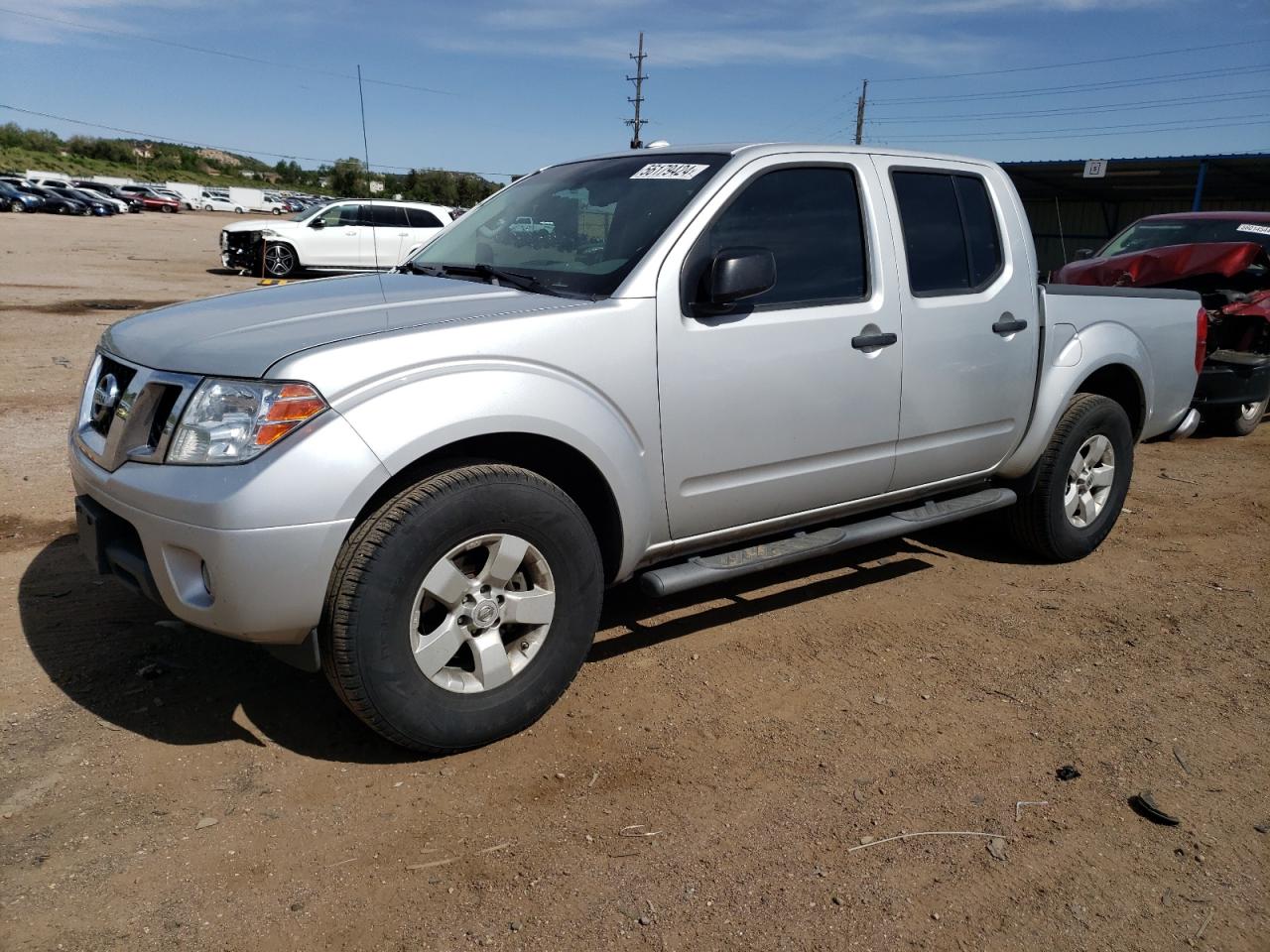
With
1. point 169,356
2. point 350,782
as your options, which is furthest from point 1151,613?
point 169,356

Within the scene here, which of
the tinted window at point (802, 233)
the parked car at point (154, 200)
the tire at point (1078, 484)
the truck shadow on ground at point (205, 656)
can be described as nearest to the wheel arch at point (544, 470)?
the truck shadow on ground at point (205, 656)

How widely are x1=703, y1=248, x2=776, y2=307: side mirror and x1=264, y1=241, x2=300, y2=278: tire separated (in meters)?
17.8

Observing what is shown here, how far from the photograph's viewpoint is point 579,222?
12.6 ft

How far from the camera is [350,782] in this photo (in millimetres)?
3012

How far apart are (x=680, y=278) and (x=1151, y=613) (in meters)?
2.77

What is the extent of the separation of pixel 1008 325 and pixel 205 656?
358 centimetres

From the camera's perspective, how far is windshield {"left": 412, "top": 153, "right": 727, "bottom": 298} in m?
3.54

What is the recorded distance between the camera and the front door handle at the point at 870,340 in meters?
3.84

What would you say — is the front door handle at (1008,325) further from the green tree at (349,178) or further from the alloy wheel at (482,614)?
the green tree at (349,178)

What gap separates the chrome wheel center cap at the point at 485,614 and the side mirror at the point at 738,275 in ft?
4.10

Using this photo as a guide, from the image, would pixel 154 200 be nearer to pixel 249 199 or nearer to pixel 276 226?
pixel 249 199

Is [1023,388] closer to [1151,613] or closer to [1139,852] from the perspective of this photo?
[1151,613]

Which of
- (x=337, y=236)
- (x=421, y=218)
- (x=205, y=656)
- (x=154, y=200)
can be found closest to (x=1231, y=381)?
(x=205, y=656)

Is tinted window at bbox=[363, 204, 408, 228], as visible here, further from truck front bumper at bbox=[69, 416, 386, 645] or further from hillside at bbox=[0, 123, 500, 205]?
hillside at bbox=[0, 123, 500, 205]
